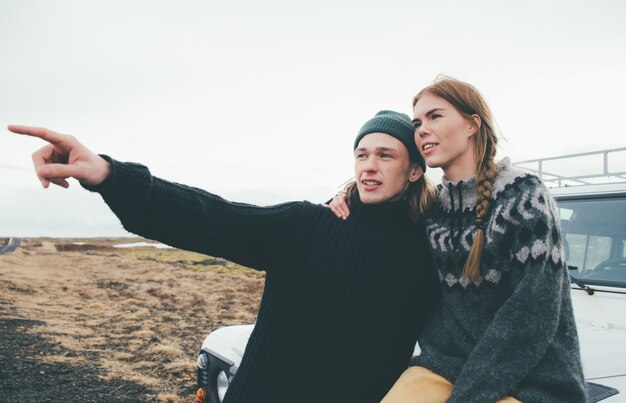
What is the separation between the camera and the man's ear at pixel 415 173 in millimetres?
2417

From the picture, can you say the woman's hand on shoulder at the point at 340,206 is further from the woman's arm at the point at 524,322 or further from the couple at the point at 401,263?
the woman's arm at the point at 524,322

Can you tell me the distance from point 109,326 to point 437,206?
26.0 feet

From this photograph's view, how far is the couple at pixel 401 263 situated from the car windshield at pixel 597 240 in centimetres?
156

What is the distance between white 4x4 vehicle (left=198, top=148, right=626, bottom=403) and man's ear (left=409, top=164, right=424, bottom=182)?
112 centimetres

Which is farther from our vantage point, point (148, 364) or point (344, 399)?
point (148, 364)

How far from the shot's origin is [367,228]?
2.21 metres

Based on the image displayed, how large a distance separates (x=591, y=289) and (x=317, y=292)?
1948 mm

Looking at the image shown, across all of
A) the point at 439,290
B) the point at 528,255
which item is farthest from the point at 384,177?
the point at 528,255

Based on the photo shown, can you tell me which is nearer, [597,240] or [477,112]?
[477,112]

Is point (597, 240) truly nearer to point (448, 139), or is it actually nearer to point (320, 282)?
point (448, 139)

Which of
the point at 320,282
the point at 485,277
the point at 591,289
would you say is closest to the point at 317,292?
the point at 320,282

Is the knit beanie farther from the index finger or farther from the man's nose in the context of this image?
the index finger

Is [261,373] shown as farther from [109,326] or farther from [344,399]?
[109,326]

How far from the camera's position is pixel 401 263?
2.13 metres
